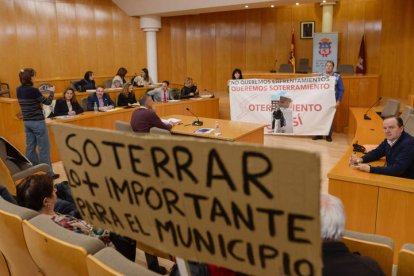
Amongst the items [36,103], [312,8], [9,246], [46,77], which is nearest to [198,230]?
[9,246]

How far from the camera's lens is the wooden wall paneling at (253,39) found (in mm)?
13195

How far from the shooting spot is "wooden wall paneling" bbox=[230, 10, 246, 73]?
43.8 feet

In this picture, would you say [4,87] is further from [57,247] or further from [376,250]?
[376,250]

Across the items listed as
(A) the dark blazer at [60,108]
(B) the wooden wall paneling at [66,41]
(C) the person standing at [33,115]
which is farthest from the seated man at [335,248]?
(B) the wooden wall paneling at [66,41]

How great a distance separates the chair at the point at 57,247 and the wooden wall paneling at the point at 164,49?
11818mm

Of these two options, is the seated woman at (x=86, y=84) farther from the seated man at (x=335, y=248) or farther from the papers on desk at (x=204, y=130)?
the seated man at (x=335, y=248)

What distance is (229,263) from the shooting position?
45.1 inches

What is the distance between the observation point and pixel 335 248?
4.77ft

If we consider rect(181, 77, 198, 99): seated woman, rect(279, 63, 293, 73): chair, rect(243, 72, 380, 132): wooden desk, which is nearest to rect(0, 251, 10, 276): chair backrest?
rect(181, 77, 198, 99): seated woman

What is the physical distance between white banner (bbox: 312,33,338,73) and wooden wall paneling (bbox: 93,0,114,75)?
20.7ft

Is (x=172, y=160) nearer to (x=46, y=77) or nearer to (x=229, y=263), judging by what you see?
(x=229, y=263)

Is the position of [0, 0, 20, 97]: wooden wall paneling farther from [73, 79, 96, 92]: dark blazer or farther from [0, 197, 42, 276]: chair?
[0, 197, 42, 276]: chair

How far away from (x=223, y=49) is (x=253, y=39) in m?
1.11

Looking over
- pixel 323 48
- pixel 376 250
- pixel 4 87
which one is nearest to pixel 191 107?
pixel 323 48
